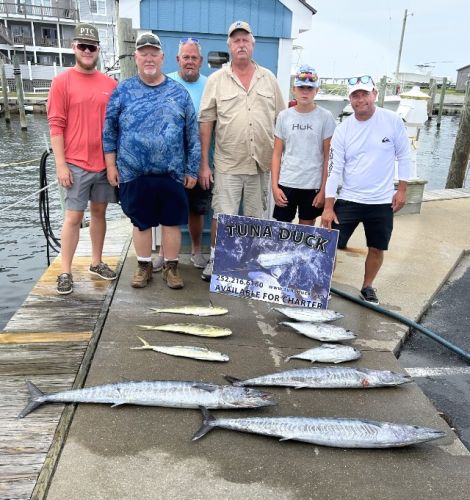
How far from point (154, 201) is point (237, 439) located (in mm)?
2253

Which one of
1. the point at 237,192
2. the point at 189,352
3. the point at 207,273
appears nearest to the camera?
the point at 189,352

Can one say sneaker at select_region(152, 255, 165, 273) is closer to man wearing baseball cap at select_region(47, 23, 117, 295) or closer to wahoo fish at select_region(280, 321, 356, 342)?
man wearing baseball cap at select_region(47, 23, 117, 295)

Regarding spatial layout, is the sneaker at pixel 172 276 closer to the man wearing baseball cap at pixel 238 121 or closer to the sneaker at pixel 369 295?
the man wearing baseball cap at pixel 238 121

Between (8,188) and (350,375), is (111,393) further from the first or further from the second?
(8,188)

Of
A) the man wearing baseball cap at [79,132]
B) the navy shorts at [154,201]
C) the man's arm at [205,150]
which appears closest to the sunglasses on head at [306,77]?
the man's arm at [205,150]

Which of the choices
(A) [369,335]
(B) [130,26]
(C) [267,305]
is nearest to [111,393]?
(C) [267,305]

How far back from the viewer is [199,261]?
5.07 metres

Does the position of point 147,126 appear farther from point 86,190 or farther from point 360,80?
point 360,80

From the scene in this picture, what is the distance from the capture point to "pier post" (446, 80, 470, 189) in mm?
10806

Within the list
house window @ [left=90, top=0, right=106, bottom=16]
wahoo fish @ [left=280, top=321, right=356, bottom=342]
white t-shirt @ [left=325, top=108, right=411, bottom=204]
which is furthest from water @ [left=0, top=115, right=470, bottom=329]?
house window @ [left=90, top=0, right=106, bottom=16]

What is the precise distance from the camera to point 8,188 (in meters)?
14.1

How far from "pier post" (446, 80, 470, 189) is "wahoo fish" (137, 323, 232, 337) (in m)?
9.57

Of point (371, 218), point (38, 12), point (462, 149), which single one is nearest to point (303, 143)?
point (371, 218)

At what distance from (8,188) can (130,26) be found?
35.2ft
